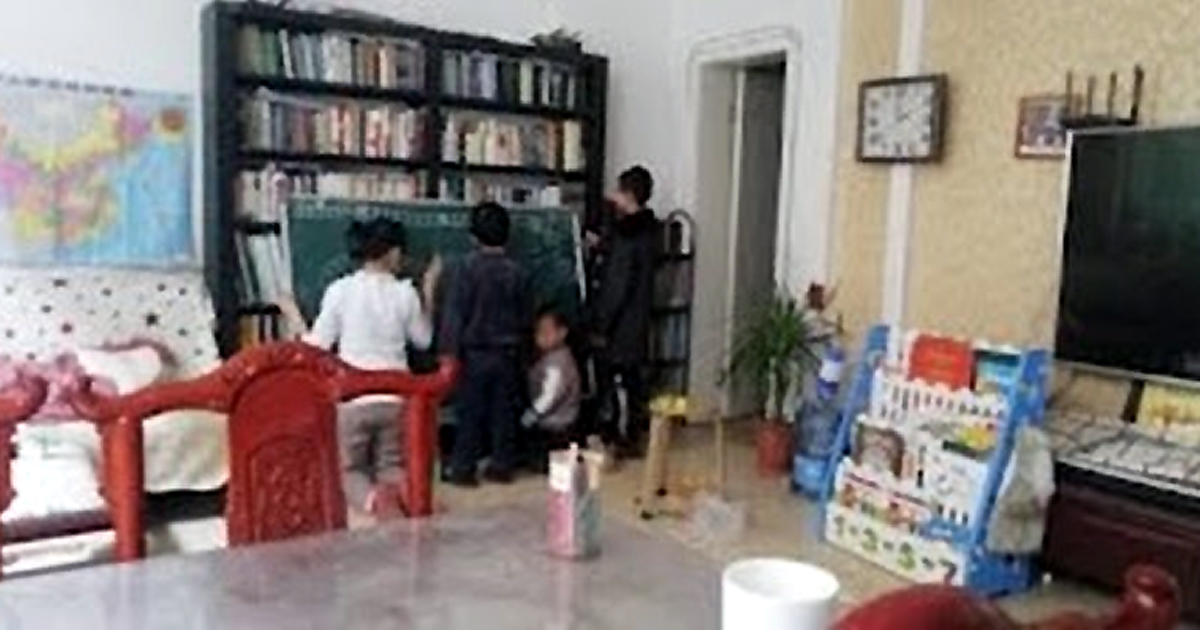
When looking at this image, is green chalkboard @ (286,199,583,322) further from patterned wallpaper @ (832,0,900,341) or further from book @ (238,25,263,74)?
patterned wallpaper @ (832,0,900,341)

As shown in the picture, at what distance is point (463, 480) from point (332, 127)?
168 centimetres

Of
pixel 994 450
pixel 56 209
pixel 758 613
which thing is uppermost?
pixel 56 209

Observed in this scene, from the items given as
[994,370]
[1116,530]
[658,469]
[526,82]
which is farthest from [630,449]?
[1116,530]

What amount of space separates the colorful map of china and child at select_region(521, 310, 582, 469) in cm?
161

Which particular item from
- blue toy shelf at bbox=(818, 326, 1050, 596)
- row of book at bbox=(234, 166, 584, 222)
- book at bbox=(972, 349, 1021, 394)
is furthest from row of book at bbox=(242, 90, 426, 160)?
book at bbox=(972, 349, 1021, 394)

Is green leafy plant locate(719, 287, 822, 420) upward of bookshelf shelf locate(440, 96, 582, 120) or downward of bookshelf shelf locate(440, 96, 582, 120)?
downward

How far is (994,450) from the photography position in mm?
3400

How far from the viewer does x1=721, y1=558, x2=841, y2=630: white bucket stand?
102cm

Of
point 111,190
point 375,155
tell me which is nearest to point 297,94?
point 375,155

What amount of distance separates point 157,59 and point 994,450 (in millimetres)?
3695

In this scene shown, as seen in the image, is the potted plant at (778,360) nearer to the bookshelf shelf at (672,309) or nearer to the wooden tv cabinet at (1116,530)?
the bookshelf shelf at (672,309)

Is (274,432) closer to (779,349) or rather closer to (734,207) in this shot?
(779,349)

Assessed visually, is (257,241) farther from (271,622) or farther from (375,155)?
(271,622)

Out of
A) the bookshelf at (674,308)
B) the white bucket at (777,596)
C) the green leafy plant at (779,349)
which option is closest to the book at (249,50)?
the bookshelf at (674,308)
